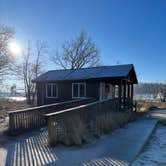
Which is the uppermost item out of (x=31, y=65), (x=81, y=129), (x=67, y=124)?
(x=31, y=65)

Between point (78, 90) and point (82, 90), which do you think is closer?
point (82, 90)

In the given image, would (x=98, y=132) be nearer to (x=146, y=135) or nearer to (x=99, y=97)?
(x=146, y=135)


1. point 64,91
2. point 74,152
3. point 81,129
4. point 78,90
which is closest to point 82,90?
point 78,90

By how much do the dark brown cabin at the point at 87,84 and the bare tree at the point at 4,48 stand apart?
540cm

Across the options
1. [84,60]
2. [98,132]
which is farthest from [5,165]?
[84,60]

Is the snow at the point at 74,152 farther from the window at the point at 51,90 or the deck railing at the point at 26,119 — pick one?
the window at the point at 51,90

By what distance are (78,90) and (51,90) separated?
109 inches

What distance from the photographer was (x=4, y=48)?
1917 centimetres

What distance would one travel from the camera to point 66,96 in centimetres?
1496

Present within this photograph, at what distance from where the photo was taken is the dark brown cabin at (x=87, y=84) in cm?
1307

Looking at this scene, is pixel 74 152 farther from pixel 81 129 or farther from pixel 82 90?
pixel 82 90

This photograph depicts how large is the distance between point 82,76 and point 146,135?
8.05 m

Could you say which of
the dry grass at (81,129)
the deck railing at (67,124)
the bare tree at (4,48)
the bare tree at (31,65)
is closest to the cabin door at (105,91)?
the dry grass at (81,129)

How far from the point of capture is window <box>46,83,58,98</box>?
15711 mm
